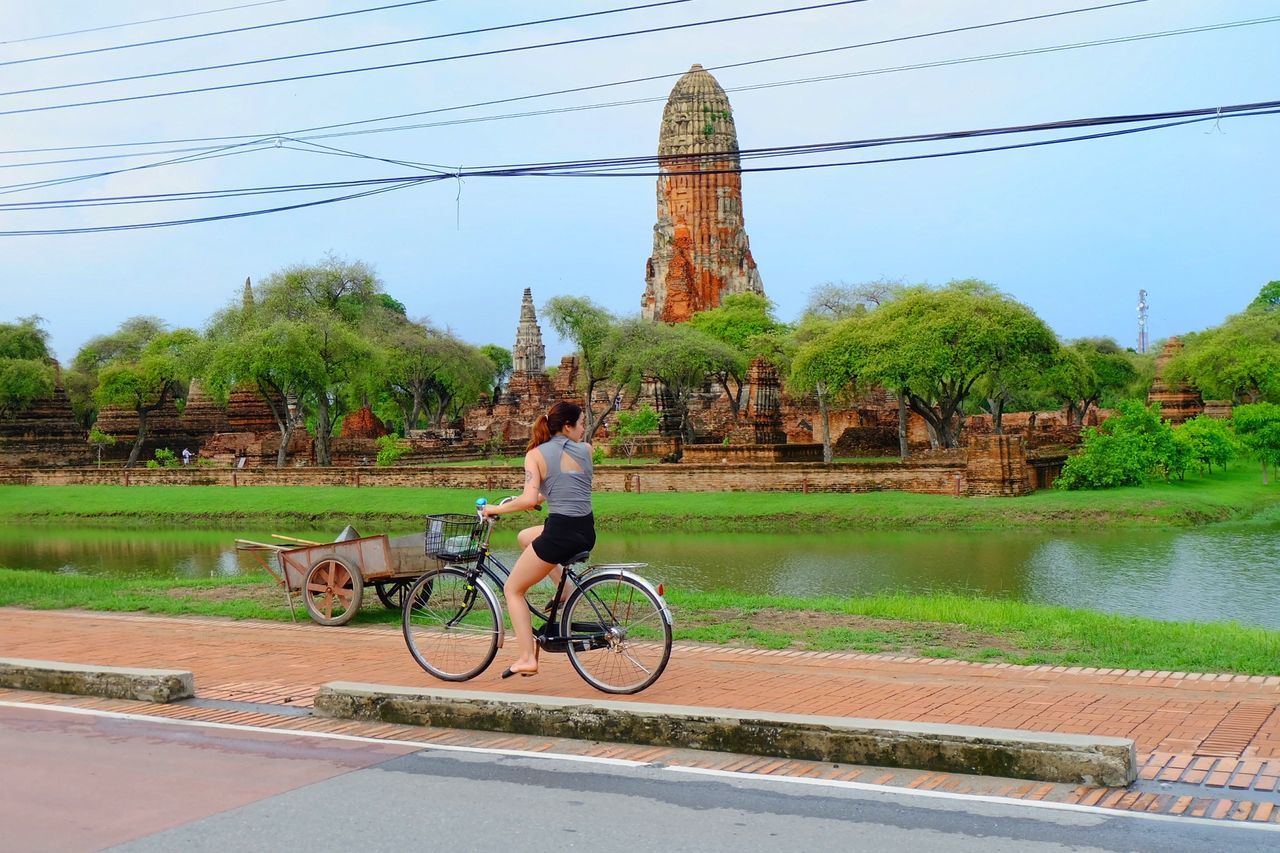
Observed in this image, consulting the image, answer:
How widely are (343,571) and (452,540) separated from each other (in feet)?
11.9

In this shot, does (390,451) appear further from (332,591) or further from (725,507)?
(332,591)

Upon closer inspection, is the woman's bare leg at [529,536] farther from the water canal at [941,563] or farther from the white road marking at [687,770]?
the water canal at [941,563]

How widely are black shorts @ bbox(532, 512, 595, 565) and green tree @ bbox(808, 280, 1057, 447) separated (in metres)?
27.4

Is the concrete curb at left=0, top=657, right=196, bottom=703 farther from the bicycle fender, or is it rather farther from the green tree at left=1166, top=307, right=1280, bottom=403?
the green tree at left=1166, top=307, right=1280, bottom=403

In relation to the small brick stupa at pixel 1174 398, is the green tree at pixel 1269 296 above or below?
above

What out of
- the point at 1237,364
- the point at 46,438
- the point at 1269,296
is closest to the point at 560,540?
the point at 1237,364

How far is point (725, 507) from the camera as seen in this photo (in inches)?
1178

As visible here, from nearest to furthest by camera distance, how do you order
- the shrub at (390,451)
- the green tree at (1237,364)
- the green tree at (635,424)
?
the shrub at (390,451) → the green tree at (1237,364) → the green tree at (635,424)

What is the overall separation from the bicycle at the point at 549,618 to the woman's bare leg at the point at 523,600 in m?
0.08

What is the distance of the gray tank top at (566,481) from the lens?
7.05 m

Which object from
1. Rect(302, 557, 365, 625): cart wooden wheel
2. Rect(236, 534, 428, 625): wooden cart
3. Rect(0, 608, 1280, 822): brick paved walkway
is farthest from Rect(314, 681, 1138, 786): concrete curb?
Rect(302, 557, 365, 625): cart wooden wheel

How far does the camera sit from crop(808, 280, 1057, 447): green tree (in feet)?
110

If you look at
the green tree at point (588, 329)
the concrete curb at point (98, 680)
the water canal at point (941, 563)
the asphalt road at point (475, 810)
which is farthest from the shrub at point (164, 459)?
the asphalt road at point (475, 810)

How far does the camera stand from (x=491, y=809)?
5.01m
